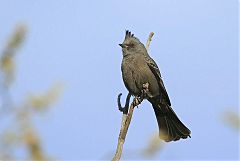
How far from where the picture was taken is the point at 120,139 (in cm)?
267

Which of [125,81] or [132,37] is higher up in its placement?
[132,37]

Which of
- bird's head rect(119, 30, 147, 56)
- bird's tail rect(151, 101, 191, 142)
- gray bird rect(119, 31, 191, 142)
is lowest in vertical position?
bird's tail rect(151, 101, 191, 142)

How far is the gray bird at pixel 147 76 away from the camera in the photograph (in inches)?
267

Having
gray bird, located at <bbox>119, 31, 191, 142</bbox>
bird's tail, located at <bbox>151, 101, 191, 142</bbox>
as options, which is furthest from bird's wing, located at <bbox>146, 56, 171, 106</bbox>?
bird's tail, located at <bbox>151, 101, 191, 142</bbox>

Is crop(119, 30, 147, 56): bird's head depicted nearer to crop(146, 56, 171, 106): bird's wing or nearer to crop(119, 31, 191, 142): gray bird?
crop(119, 31, 191, 142): gray bird

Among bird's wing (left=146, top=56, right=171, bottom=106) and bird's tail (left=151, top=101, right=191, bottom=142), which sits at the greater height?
bird's wing (left=146, top=56, right=171, bottom=106)

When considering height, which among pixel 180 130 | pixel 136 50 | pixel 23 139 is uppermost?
pixel 136 50

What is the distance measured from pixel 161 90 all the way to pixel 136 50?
712 millimetres

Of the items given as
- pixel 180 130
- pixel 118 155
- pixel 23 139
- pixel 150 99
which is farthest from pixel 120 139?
pixel 150 99

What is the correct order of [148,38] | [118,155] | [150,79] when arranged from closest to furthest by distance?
[118,155]
[148,38]
[150,79]

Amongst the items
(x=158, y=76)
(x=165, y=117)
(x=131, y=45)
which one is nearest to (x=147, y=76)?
(x=158, y=76)

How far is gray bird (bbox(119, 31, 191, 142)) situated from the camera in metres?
6.79

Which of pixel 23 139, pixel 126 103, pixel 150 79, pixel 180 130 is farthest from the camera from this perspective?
pixel 150 79

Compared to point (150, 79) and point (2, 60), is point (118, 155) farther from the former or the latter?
point (150, 79)
